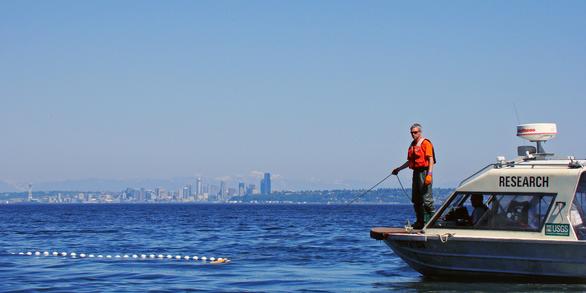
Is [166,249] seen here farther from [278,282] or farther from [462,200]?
[462,200]

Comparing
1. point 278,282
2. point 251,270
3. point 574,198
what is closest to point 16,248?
point 251,270

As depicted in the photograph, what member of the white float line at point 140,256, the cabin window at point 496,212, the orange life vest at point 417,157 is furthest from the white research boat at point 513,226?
the white float line at point 140,256

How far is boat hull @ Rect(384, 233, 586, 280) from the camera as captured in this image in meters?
17.4

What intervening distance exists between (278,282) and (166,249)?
11.1 m

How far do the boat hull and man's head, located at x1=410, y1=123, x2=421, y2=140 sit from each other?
187cm

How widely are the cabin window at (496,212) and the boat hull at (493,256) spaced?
392 millimetres

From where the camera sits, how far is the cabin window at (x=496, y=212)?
58.4 ft

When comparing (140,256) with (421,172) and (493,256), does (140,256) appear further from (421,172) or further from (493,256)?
(493,256)

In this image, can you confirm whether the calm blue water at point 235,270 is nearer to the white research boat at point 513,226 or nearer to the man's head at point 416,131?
the white research boat at point 513,226

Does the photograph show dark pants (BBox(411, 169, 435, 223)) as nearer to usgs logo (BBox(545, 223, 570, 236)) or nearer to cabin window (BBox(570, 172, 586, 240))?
usgs logo (BBox(545, 223, 570, 236))

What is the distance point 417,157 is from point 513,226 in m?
2.22

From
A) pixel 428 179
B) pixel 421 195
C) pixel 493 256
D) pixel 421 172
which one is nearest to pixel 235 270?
pixel 421 195

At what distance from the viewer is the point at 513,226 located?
706 inches

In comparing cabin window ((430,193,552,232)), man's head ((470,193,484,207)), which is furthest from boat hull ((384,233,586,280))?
man's head ((470,193,484,207))
